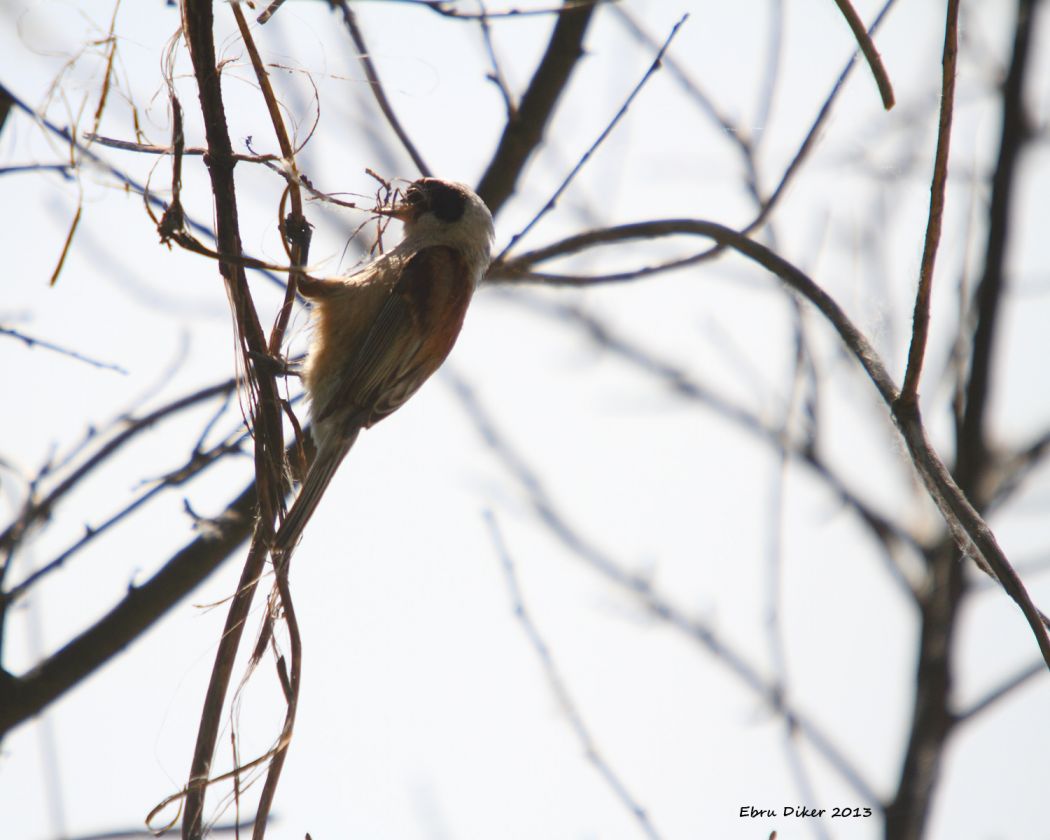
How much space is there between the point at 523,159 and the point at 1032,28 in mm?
2437

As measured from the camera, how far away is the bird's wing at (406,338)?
10.4ft

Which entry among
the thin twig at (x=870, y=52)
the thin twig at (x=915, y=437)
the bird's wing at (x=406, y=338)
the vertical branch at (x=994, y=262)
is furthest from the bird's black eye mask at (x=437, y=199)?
the vertical branch at (x=994, y=262)

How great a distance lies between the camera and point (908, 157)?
15.9 ft

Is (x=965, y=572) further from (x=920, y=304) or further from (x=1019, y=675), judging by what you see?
(x=920, y=304)

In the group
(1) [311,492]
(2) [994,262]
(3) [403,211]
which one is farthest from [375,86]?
(2) [994,262]

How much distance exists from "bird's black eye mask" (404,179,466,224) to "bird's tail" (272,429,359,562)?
2.71 feet

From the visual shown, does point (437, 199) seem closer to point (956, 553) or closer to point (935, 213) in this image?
point (935, 213)

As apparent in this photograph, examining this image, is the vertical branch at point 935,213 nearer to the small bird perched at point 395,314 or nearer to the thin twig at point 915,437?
the thin twig at point 915,437

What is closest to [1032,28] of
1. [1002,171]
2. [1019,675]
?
[1002,171]

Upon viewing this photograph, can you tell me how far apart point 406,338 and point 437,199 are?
1.58ft

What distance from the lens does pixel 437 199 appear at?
335 centimetres

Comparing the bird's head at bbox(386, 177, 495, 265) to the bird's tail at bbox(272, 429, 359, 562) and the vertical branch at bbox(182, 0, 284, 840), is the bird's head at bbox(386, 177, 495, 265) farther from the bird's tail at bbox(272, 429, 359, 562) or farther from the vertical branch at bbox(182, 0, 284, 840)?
the vertical branch at bbox(182, 0, 284, 840)

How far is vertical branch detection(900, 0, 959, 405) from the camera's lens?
1.66m

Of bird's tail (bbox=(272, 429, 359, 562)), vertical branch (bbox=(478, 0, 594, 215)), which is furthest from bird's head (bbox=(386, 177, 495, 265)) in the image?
bird's tail (bbox=(272, 429, 359, 562))
